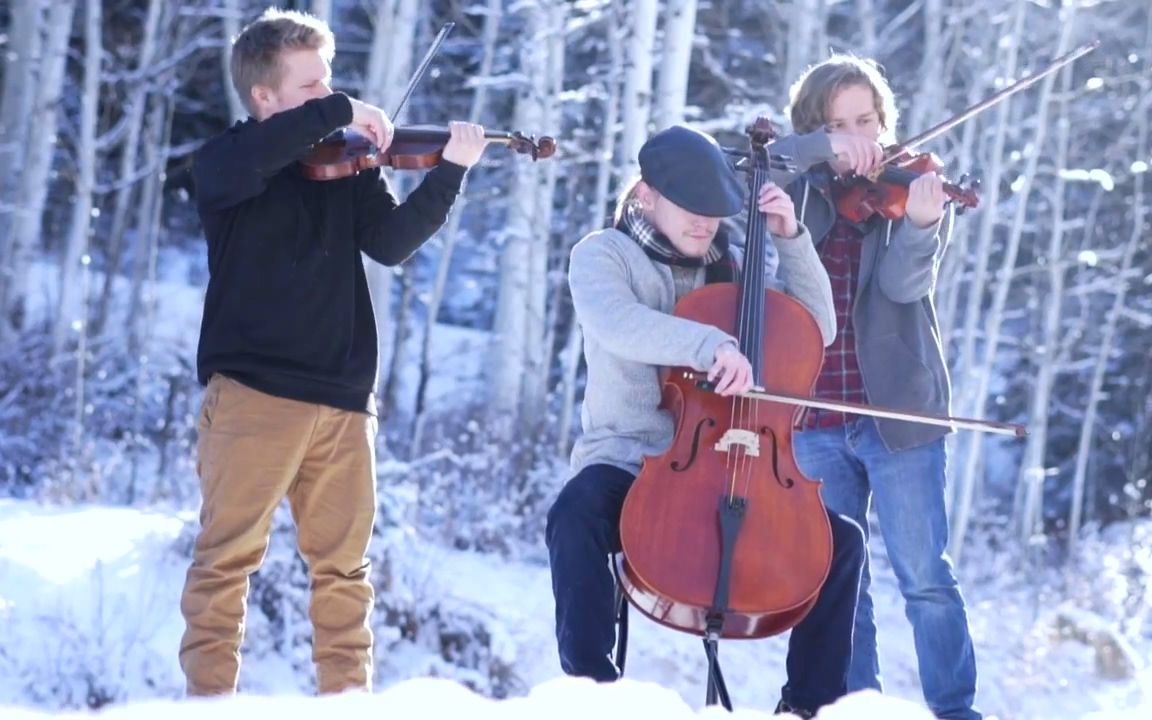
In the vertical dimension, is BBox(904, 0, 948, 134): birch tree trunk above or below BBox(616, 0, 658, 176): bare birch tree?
above

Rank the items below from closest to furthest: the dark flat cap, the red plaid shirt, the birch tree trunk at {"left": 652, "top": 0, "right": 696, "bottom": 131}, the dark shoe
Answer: the dark shoe, the dark flat cap, the red plaid shirt, the birch tree trunk at {"left": 652, "top": 0, "right": 696, "bottom": 131}

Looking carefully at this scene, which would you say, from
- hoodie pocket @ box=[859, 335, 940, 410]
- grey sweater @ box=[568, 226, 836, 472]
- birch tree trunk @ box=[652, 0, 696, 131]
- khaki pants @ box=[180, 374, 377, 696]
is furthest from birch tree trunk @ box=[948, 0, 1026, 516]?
khaki pants @ box=[180, 374, 377, 696]

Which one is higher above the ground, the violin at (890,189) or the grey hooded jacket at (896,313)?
the violin at (890,189)

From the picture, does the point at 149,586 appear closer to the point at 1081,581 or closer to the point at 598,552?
the point at 598,552

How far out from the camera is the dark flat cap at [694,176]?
3.90 metres

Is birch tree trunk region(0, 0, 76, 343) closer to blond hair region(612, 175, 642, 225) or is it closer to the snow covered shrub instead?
the snow covered shrub

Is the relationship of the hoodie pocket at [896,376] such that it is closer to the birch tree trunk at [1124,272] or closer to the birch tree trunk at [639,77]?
the birch tree trunk at [639,77]

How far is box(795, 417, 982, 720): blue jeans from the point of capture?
4.29 metres

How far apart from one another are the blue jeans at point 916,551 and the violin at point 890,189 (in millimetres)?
564

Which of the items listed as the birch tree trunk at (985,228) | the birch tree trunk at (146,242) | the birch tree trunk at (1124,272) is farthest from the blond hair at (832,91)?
the birch tree trunk at (1124,272)

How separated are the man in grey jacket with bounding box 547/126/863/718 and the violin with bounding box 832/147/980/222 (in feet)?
1.16

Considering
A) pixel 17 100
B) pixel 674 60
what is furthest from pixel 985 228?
pixel 17 100

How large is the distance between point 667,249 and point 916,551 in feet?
3.48

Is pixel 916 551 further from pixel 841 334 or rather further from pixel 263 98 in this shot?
pixel 263 98
